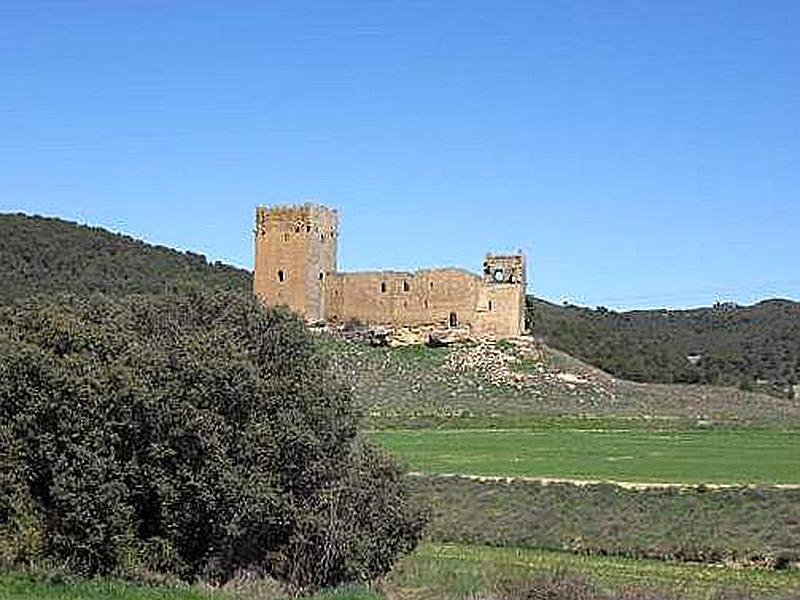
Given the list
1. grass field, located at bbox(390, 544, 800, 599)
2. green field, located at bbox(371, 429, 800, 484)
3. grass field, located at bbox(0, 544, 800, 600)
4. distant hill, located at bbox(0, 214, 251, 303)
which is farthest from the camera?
distant hill, located at bbox(0, 214, 251, 303)

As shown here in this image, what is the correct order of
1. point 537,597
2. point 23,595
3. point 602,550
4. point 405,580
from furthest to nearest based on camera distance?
point 602,550 < point 405,580 < point 537,597 < point 23,595

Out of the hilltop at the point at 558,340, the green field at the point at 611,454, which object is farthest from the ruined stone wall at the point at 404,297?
the green field at the point at 611,454

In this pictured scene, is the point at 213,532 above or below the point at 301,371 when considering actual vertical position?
below

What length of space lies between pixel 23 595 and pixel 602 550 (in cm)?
1458

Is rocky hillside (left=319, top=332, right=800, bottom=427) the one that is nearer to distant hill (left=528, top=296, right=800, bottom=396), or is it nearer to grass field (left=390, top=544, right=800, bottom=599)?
distant hill (left=528, top=296, right=800, bottom=396)

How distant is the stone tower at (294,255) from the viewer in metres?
77.3

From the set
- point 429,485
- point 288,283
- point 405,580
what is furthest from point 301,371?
point 288,283

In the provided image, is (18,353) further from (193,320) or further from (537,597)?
(537,597)

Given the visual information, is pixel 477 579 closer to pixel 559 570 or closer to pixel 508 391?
pixel 559 570

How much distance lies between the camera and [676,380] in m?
94.9

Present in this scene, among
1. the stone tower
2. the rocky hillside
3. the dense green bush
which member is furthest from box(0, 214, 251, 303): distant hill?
the dense green bush

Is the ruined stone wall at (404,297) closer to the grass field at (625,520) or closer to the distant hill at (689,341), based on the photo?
the distant hill at (689,341)

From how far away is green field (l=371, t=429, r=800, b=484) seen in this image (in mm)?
37125

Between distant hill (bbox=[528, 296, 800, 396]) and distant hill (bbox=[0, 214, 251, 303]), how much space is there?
91.4 feet
